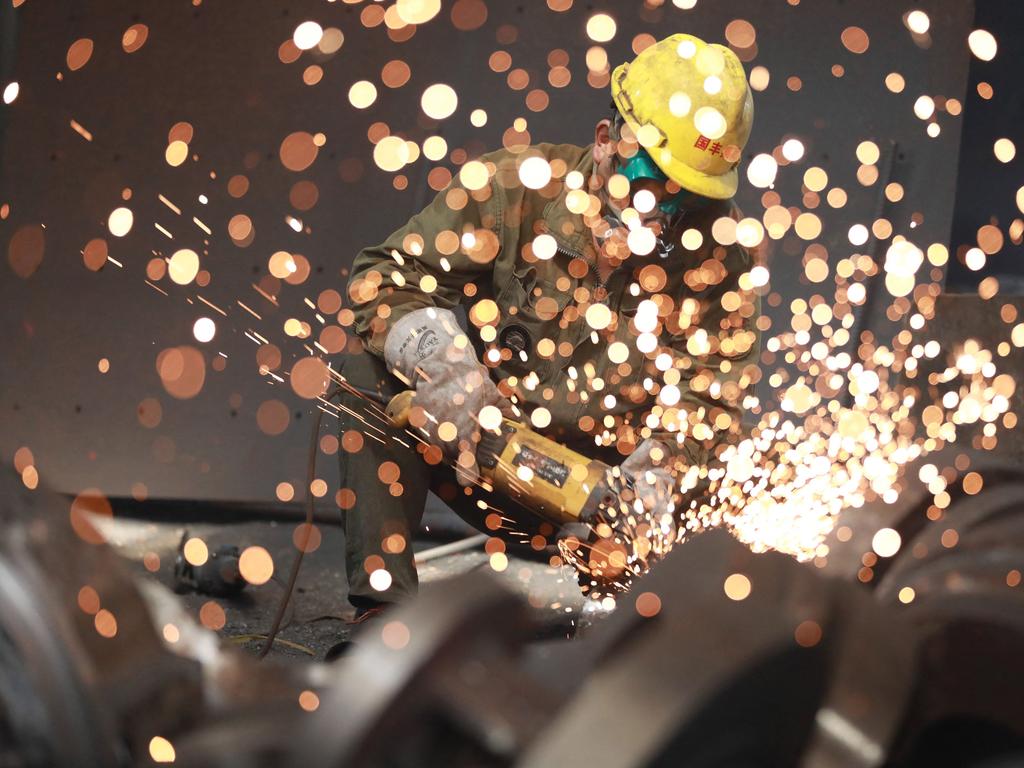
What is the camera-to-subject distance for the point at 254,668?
107 centimetres

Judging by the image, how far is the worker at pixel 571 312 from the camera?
253 centimetres

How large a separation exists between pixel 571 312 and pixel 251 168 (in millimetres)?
1442

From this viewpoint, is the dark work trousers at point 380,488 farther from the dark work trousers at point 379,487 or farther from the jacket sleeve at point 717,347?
the jacket sleeve at point 717,347

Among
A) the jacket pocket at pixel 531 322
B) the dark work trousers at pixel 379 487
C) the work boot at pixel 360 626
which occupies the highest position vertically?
the jacket pocket at pixel 531 322

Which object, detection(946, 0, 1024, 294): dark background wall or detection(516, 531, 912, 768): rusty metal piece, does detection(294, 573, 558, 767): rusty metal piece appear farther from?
detection(946, 0, 1024, 294): dark background wall

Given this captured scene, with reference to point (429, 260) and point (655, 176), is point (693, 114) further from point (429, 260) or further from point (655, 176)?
point (429, 260)

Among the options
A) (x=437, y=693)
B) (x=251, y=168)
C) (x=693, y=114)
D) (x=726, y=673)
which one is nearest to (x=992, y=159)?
(x=693, y=114)

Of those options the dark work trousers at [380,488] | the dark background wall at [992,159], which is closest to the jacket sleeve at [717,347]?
the dark work trousers at [380,488]

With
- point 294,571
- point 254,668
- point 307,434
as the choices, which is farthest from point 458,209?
point 254,668

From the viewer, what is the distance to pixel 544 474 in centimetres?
229

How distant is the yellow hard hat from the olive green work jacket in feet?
0.76

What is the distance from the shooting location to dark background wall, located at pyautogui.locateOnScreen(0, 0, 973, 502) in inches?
141

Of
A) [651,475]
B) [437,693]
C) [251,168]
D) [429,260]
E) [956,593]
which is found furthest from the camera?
[251,168]

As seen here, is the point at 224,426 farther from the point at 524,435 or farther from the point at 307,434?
the point at 524,435
